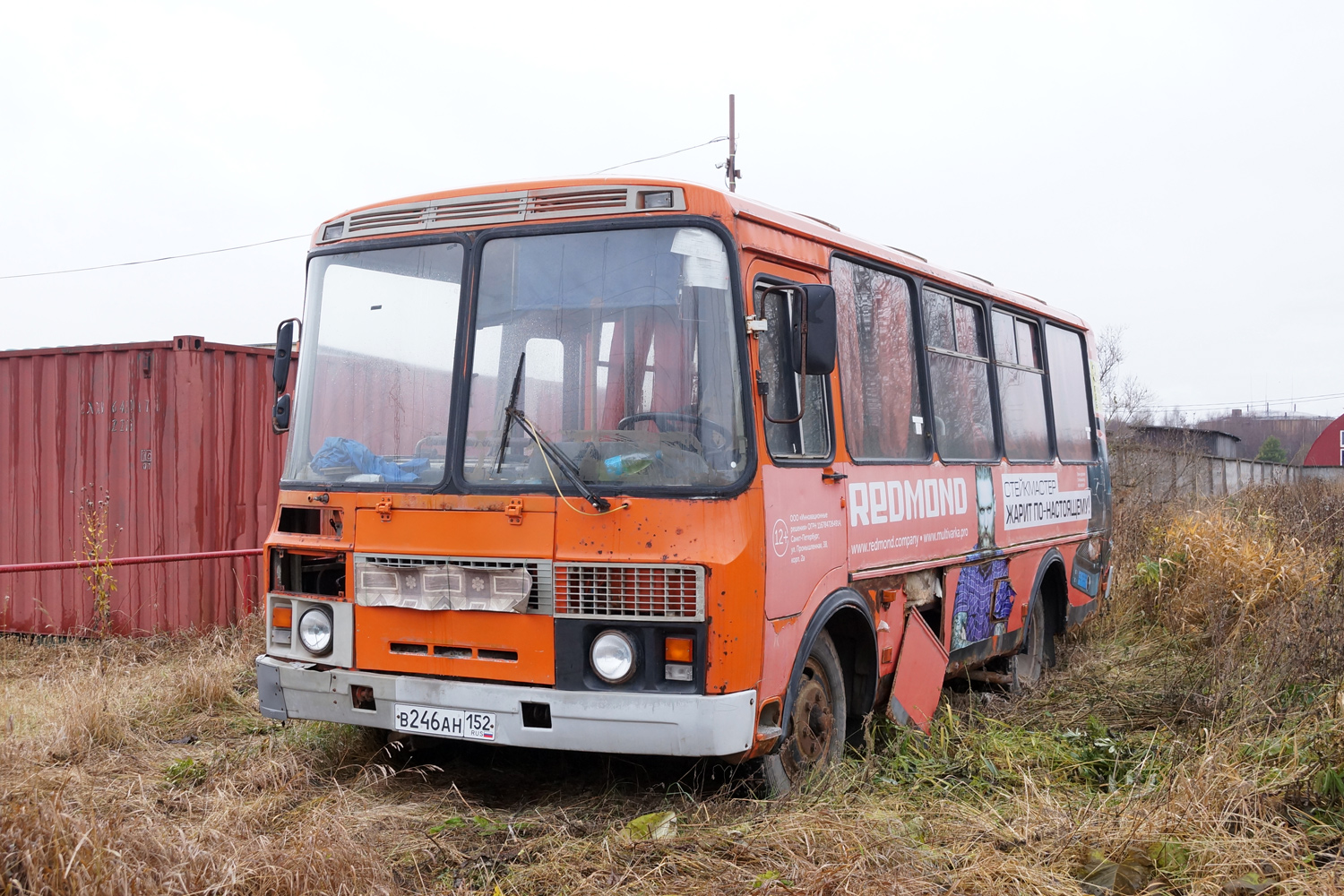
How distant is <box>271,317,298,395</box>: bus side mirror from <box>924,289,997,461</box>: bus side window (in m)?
3.53

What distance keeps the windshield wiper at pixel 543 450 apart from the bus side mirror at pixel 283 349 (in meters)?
1.38

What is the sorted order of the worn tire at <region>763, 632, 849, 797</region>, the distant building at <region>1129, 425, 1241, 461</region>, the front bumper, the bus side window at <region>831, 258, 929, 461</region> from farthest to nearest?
1. the distant building at <region>1129, 425, 1241, 461</region>
2. the bus side window at <region>831, 258, 929, 461</region>
3. the worn tire at <region>763, 632, 849, 797</region>
4. the front bumper

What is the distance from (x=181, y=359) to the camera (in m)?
10.1

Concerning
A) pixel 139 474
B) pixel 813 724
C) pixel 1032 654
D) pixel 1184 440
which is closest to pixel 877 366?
pixel 813 724

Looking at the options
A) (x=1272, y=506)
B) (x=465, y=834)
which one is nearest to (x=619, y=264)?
(x=465, y=834)

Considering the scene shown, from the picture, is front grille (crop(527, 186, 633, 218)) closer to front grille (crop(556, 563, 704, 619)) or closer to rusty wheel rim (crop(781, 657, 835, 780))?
front grille (crop(556, 563, 704, 619))

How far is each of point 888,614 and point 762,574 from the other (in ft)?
5.09

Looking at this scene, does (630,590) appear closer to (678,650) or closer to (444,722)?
(678,650)

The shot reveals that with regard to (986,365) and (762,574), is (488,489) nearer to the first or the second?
(762,574)

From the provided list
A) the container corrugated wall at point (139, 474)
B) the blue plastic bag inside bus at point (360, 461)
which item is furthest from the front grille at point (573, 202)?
the container corrugated wall at point (139, 474)

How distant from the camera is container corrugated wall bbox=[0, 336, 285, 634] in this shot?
10023 millimetres

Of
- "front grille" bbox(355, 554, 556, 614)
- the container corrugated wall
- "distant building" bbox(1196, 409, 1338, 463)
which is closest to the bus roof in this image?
"front grille" bbox(355, 554, 556, 614)

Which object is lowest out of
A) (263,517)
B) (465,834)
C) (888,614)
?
(465,834)

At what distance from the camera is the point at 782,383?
5.12m
